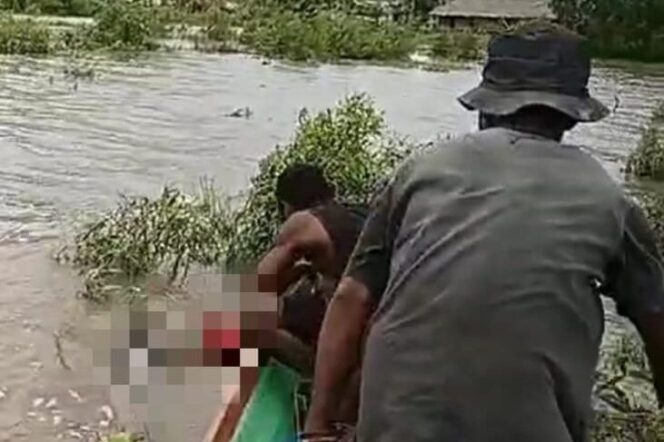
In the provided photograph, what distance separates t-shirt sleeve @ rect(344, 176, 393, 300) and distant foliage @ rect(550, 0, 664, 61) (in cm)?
3983

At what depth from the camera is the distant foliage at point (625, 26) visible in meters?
41.9

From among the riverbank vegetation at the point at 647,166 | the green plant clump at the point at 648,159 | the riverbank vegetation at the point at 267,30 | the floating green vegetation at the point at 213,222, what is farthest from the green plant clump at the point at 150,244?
the riverbank vegetation at the point at 267,30

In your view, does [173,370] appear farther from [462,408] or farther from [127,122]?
[127,122]

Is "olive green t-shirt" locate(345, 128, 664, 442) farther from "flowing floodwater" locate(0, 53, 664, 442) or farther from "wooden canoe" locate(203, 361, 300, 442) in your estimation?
"flowing floodwater" locate(0, 53, 664, 442)

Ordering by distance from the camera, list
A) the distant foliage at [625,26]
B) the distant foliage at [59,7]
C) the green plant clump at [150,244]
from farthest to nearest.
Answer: the distant foliage at [59,7]
the distant foliage at [625,26]
the green plant clump at [150,244]

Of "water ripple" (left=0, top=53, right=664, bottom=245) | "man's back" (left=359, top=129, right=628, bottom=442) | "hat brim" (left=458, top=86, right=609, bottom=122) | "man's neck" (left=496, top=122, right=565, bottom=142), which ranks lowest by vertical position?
"water ripple" (left=0, top=53, right=664, bottom=245)

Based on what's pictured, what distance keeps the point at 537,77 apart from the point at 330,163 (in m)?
7.27

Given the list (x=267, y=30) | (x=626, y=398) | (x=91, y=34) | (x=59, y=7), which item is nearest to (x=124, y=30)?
(x=91, y=34)

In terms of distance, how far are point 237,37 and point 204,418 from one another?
109ft

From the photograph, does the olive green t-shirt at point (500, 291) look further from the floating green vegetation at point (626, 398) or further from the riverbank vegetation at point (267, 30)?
the riverbank vegetation at point (267, 30)

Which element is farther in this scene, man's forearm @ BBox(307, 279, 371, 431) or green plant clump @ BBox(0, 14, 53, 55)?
green plant clump @ BBox(0, 14, 53, 55)

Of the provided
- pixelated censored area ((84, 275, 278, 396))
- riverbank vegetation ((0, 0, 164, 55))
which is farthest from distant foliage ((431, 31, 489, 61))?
pixelated censored area ((84, 275, 278, 396))

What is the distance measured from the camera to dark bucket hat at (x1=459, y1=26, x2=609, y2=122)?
2641 mm

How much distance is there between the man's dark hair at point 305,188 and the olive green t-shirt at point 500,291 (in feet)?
7.06
